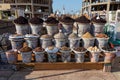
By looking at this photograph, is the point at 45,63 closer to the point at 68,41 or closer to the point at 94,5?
the point at 68,41

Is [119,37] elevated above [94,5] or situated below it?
below

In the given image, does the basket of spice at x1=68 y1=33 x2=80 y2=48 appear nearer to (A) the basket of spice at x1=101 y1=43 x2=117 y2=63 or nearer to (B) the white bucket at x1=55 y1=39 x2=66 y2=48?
(B) the white bucket at x1=55 y1=39 x2=66 y2=48

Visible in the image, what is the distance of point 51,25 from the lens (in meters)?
5.89

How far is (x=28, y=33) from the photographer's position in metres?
6.18

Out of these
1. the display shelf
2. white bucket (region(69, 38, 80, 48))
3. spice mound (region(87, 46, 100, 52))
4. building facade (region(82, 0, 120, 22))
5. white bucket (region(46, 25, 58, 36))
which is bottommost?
the display shelf

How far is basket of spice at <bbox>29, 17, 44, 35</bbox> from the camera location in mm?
5930

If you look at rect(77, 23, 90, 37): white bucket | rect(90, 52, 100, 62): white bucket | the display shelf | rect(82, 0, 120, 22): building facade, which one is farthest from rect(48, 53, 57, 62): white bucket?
rect(82, 0, 120, 22): building facade

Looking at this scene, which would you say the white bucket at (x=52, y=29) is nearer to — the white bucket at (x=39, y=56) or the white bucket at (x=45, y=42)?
the white bucket at (x=45, y=42)

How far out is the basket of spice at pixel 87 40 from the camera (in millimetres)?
5535

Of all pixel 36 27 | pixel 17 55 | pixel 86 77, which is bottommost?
pixel 86 77

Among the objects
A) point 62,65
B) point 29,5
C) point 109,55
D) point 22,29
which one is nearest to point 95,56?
point 109,55

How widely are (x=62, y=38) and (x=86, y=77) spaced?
153 cm

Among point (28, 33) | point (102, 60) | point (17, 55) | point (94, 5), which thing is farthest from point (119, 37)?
point (94, 5)

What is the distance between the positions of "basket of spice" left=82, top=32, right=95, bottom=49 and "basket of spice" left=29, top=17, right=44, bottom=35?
1585 millimetres
